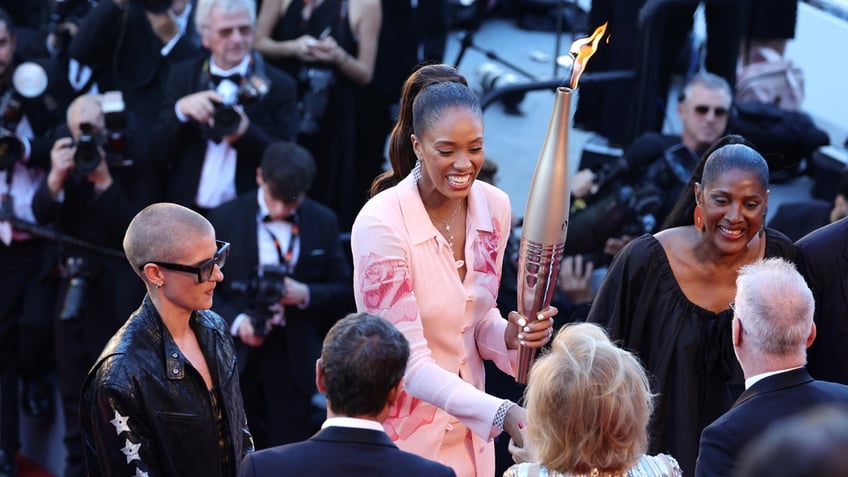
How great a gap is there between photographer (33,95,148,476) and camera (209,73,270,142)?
524 millimetres

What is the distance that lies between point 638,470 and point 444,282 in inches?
34.2

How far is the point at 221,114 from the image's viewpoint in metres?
6.03

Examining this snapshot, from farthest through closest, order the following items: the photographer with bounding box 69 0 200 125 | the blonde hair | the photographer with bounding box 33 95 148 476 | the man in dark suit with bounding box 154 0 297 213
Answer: the photographer with bounding box 69 0 200 125
the photographer with bounding box 33 95 148 476
the man in dark suit with bounding box 154 0 297 213
the blonde hair

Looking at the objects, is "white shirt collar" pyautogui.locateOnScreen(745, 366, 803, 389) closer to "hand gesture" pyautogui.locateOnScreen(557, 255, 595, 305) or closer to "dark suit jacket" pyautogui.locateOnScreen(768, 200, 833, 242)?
"dark suit jacket" pyautogui.locateOnScreen(768, 200, 833, 242)

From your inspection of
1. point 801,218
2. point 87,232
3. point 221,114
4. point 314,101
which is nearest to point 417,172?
point 221,114

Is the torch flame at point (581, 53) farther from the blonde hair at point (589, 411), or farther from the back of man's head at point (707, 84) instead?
the back of man's head at point (707, 84)

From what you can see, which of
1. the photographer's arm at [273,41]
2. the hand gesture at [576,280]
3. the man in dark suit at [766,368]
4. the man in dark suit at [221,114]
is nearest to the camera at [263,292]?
the man in dark suit at [221,114]

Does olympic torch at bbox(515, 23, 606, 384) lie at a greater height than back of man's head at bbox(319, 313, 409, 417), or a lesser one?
greater

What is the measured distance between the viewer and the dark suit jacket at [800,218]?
5735mm

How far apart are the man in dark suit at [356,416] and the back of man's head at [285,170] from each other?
9.05 ft

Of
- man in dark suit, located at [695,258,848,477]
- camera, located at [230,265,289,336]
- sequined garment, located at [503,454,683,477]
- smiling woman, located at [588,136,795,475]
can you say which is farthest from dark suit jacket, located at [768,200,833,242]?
sequined garment, located at [503,454,683,477]

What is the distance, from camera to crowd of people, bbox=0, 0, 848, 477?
119 inches

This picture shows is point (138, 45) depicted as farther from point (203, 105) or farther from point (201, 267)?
point (201, 267)

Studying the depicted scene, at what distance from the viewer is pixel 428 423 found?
3.68 m
